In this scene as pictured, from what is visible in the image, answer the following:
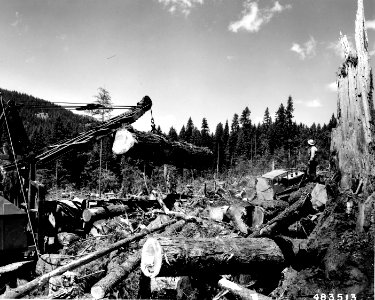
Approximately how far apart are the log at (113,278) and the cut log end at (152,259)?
3.62 ft

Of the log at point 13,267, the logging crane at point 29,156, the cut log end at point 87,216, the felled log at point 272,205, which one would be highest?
the logging crane at point 29,156

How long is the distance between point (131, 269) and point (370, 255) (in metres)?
4.33

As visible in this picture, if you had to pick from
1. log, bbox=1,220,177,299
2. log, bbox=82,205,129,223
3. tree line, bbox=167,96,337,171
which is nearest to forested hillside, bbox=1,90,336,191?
tree line, bbox=167,96,337,171

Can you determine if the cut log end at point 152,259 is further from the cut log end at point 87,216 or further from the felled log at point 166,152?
the cut log end at point 87,216

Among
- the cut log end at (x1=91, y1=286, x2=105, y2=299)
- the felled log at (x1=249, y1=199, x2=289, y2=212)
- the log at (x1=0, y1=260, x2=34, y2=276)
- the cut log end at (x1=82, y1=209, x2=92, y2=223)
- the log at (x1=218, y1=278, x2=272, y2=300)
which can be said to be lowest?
the log at (x1=0, y1=260, x2=34, y2=276)

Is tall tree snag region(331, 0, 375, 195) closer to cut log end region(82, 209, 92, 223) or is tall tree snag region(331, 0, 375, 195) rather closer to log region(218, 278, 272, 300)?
log region(218, 278, 272, 300)

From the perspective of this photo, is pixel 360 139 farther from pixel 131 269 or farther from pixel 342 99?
pixel 131 269

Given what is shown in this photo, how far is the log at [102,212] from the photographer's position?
35.2ft

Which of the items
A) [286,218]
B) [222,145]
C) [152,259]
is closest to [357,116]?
[286,218]

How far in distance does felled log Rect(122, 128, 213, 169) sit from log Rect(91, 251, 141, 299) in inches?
117

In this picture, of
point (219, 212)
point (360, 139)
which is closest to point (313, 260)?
point (360, 139)

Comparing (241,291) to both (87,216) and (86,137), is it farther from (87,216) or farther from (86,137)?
(87,216)

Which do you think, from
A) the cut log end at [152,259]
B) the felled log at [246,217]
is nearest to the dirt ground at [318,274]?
the cut log end at [152,259]

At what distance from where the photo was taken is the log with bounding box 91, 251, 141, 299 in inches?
216
